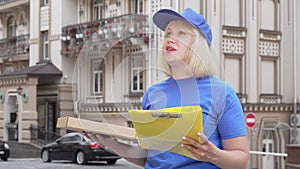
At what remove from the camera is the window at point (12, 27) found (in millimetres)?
39500

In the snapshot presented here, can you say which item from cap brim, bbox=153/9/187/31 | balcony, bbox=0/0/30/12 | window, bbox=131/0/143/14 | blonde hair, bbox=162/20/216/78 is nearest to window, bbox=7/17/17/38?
balcony, bbox=0/0/30/12

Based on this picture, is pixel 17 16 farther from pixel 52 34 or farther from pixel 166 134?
pixel 166 134

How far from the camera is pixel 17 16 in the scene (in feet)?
128

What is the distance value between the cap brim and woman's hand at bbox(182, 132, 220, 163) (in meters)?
0.70

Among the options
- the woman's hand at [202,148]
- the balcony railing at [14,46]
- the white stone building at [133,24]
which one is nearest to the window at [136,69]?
the woman's hand at [202,148]

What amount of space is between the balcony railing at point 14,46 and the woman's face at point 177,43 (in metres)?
34.5

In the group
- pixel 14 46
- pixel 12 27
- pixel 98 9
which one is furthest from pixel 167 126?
pixel 12 27

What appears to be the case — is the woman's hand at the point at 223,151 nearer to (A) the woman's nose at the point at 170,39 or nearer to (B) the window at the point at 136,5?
(A) the woman's nose at the point at 170,39

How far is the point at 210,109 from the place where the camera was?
2912 mm

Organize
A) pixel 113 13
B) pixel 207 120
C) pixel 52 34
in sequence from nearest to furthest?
pixel 207 120 < pixel 113 13 < pixel 52 34

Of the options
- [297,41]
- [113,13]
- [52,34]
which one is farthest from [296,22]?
[52,34]

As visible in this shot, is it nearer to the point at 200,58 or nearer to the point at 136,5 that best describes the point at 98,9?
the point at 136,5

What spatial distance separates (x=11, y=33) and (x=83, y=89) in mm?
37763

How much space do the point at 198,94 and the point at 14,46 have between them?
120 feet
